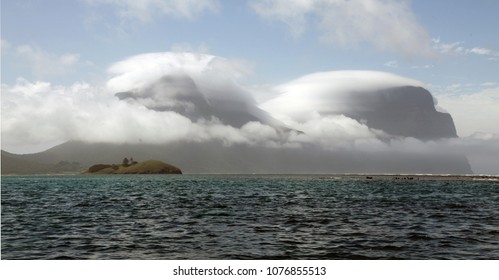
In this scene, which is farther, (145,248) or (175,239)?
(175,239)

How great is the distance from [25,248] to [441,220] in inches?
1680

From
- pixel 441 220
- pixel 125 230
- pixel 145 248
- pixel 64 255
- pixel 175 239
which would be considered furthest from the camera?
pixel 441 220

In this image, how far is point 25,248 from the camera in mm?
32688

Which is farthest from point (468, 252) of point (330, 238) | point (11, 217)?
point (11, 217)

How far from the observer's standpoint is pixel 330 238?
3631 cm

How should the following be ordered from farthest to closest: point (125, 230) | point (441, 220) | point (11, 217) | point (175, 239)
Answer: point (11, 217) → point (441, 220) → point (125, 230) → point (175, 239)
